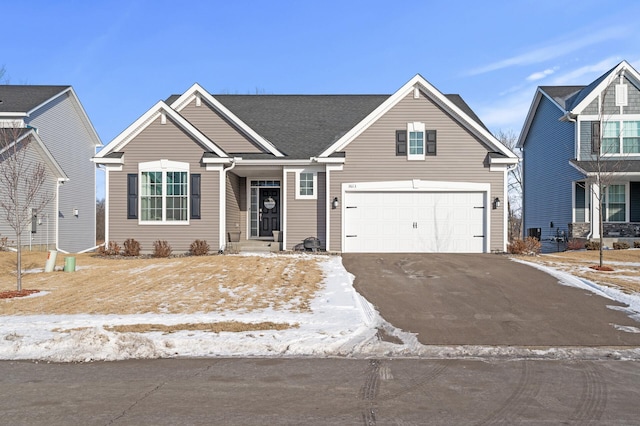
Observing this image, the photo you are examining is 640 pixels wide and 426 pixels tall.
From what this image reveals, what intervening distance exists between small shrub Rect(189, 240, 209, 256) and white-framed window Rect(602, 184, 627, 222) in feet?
57.0

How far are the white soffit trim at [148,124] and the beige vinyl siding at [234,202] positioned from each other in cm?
149

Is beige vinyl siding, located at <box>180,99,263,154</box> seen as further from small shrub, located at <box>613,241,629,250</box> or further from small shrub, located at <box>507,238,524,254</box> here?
small shrub, located at <box>613,241,629,250</box>

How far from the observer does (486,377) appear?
18.8ft

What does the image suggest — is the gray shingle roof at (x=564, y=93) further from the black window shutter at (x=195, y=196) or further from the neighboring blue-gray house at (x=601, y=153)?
the black window shutter at (x=195, y=196)

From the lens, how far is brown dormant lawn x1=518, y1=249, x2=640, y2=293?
38.7ft

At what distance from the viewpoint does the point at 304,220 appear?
61.2 feet


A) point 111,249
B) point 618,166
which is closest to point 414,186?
point 618,166

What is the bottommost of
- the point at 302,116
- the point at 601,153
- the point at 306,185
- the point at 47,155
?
the point at 306,185

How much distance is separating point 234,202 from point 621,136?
16930mm

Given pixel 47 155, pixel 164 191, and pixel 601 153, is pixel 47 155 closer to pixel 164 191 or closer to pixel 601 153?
pixel 164 191

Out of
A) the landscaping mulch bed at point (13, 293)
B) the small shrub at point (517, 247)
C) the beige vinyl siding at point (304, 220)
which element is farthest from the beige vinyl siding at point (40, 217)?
the small shrub at point (517, 247)

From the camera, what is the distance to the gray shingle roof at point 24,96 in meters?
23.8

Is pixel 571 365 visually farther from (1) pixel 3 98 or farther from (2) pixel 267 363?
(1) pixel 3 98

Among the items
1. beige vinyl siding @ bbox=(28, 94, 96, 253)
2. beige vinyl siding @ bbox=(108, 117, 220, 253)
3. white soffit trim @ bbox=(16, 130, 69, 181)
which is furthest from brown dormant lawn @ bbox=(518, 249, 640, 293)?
beige vinyl siding @ bbox=(28, 94, 96, 253)
